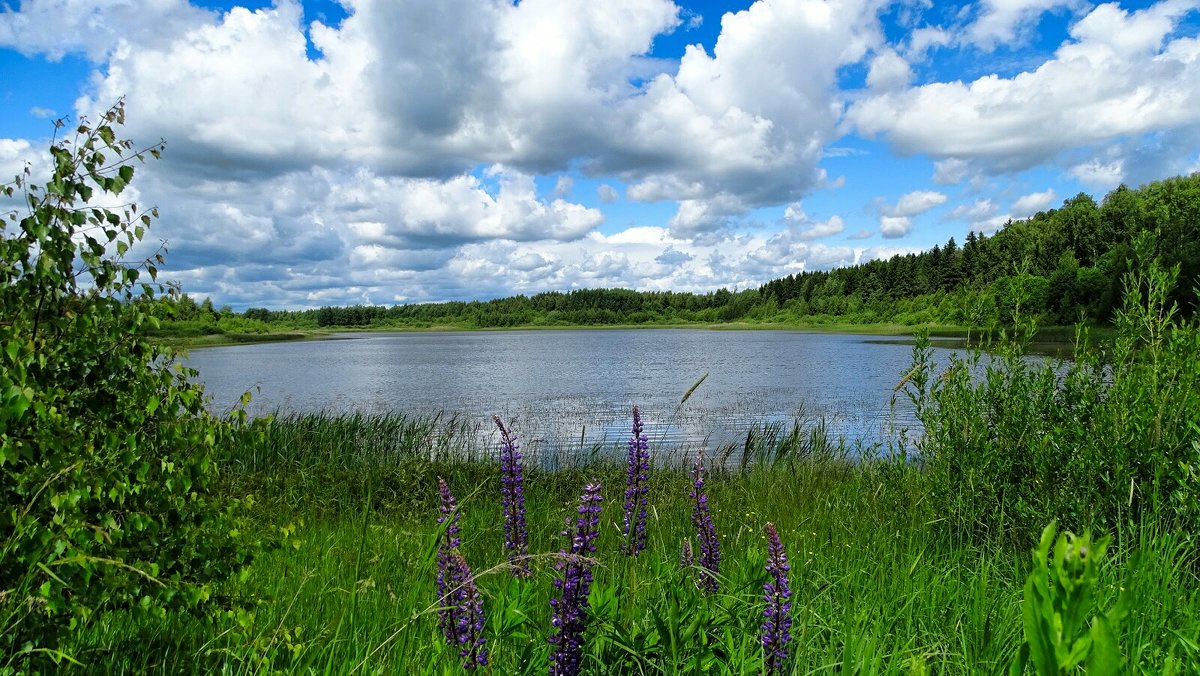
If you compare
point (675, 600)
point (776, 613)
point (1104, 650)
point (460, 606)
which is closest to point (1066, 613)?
point (1104, 650)

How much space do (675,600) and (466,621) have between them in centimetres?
101

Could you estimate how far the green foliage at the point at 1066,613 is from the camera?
63 cm

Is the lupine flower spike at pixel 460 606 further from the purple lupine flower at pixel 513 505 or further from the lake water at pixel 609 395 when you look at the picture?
the lake water at pixel 609 395

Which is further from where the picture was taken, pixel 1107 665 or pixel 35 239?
pixel 35 239

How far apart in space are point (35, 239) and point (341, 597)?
276 centimetres

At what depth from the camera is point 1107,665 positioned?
0.65 m

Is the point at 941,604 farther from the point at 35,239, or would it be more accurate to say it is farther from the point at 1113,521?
the point at 35,239

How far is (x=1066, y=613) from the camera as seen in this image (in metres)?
0.66

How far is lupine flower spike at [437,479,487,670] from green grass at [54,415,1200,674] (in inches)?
3.5

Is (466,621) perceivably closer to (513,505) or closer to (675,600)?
(513,505)

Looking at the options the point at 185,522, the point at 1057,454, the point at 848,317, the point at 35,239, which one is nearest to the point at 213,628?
the point at 185,522

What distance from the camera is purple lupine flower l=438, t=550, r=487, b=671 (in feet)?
8.22

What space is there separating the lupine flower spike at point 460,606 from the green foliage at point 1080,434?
3968mm

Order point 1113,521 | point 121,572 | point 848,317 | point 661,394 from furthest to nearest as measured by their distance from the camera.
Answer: point 848,317 < point 661,394 < point 1113,521 < point 121,572
